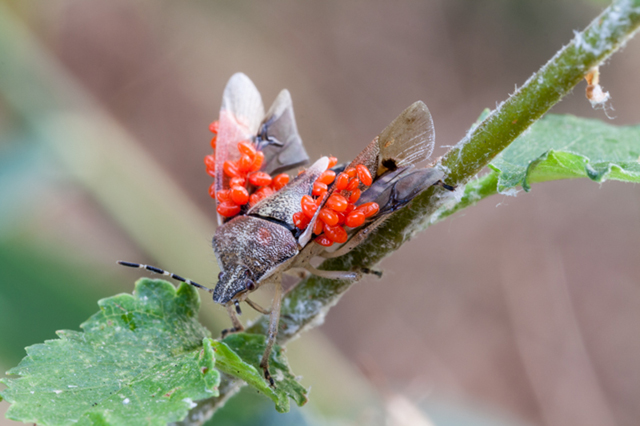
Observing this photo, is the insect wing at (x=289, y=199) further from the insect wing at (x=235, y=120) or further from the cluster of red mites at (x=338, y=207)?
the insect wing at (x=235, y=120)

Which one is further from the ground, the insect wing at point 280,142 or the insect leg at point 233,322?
the insect wing at point 280,142

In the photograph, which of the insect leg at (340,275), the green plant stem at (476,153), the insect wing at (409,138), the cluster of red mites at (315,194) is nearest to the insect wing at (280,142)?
the cluster of red mites at (315,194)

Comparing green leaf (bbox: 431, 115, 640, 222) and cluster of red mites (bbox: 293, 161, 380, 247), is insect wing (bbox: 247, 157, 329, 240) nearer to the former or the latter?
cluster of red mites (bbox: 293, 161, 380, 247)

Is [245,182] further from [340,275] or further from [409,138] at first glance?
[409,138]

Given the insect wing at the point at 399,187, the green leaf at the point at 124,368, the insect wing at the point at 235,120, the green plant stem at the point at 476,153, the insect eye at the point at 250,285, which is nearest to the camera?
the green plant stem at the point at 476,153

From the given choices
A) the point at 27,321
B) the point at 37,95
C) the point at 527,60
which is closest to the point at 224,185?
the point at 27,321

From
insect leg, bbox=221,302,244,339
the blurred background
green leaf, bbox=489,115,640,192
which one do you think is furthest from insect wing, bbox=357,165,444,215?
the blurred background
